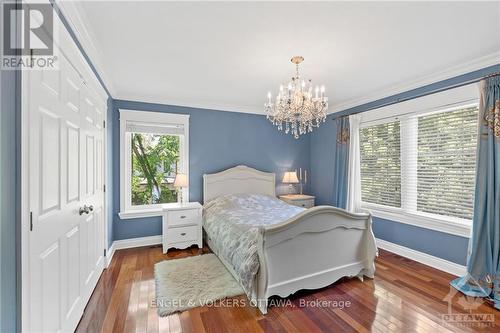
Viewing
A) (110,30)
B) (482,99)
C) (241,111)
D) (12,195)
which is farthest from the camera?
(241,111)

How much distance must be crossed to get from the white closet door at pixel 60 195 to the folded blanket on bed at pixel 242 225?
135cm

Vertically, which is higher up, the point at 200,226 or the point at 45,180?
the point at 45,180

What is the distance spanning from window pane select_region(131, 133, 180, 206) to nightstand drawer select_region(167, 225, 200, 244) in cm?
78

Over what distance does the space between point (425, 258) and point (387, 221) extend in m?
0.66

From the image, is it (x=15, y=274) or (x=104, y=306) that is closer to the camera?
(x=15, y=274)

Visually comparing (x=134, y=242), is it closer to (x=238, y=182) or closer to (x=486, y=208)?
(x=238, y=182)

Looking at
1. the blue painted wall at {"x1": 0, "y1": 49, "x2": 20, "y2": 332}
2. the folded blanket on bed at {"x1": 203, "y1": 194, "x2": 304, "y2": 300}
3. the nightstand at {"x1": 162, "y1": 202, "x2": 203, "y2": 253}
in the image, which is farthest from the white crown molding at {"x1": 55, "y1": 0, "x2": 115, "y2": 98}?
the folded blanket on bed at {"x1": 203, "y1": 194, "x2": 304, "y2": 300}

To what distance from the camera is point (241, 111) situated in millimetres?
4332

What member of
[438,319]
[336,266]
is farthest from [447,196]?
[336,266]

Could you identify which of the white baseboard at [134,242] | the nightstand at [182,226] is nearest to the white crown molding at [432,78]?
the nightstand at [182,226]

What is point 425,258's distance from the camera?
9.74ft

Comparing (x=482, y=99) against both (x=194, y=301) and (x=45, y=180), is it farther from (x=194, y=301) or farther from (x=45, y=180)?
Answer: (x=45, y=180)

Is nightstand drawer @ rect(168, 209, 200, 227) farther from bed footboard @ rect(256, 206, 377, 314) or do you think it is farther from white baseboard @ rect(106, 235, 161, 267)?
bed footboard @ rect(256, 206, 377, 314)

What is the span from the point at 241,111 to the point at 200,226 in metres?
2.26
